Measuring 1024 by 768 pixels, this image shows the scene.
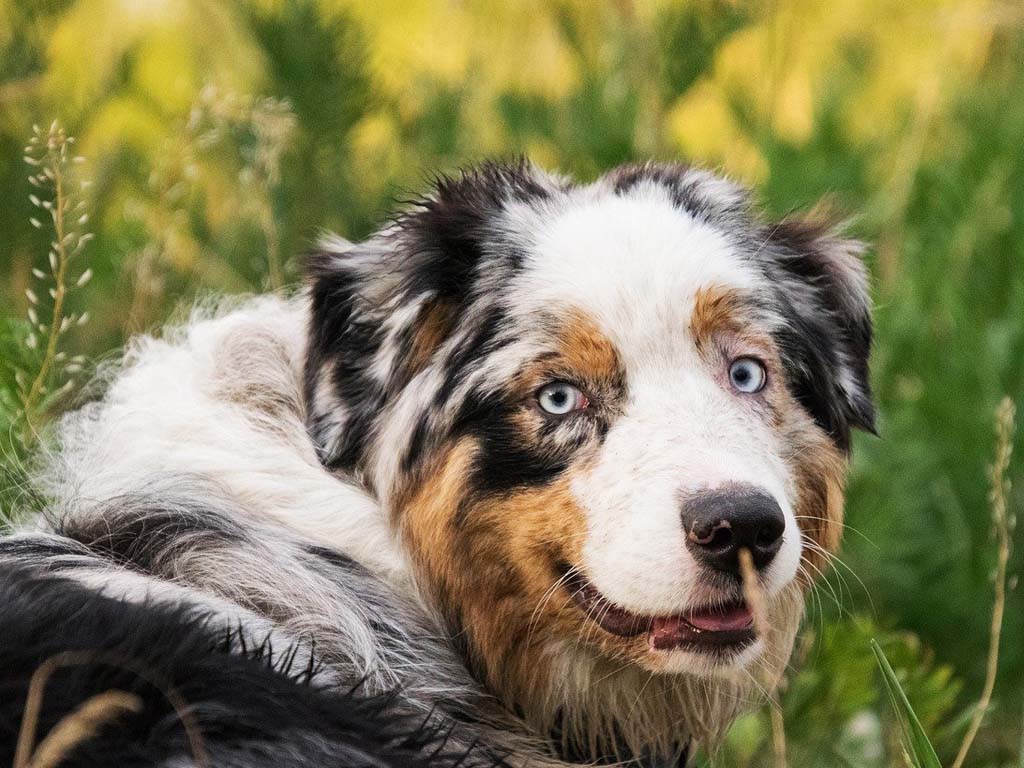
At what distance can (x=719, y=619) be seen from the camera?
3.18m

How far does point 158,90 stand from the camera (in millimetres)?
7801

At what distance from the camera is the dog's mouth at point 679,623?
3182mm

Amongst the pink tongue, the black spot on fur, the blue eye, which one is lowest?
the black spot on fur

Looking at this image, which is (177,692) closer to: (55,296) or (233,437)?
(233,437)

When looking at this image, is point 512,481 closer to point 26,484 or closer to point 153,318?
point 26,484

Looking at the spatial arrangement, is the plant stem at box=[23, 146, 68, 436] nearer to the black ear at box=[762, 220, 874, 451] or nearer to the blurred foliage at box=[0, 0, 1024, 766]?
the blurred foliage at box=[0, 0, 1024, 766]

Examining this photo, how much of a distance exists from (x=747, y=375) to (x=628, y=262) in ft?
1.31

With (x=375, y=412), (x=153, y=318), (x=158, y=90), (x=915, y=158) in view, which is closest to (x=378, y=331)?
(x=375, y=412)

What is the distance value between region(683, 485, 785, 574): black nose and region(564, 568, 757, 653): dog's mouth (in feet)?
0.60

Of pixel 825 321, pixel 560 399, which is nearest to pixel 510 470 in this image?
pixel 560 399

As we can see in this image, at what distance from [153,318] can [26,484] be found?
157 cm

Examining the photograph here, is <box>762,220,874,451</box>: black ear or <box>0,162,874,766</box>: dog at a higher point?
<box>762,220,874,451</box>: black ear

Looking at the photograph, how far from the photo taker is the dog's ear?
350 centimetres

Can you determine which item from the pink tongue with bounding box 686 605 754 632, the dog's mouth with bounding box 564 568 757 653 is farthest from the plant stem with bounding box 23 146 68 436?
the pink tongue with bounding box 686 605 754 632
